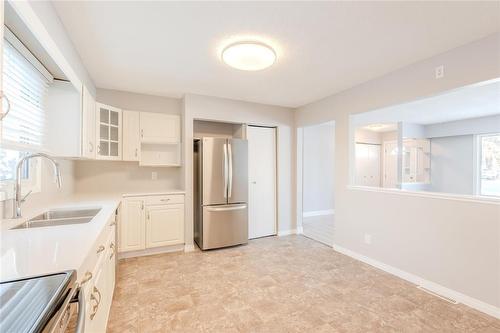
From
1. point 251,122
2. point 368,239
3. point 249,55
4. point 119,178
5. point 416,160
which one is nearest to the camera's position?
point 249,55

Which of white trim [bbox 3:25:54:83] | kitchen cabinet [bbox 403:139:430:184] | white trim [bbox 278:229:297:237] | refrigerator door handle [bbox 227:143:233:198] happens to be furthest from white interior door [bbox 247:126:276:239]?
kitchen cabinet [bbox 403:139:430:184]

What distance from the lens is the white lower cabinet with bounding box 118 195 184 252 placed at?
3121mm

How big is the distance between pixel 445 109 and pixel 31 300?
5.87 m

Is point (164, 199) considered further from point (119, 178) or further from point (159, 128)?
point (159, 128)

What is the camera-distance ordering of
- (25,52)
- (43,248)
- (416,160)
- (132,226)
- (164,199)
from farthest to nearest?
1. (416,160)
2. (164,199)
3. (132,226)
4. (25,52)
5. (43,248)

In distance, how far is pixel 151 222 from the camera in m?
3.25

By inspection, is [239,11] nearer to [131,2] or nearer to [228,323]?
[131,2]

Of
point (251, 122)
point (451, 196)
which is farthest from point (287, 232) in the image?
point (451, 196)

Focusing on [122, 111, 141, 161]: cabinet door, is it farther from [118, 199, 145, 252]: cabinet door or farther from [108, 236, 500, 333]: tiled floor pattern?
[108, 236, 500, 333]: tiled floor pattern

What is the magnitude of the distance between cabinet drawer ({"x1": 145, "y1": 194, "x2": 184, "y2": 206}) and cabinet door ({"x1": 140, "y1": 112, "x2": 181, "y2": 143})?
2.87 ft

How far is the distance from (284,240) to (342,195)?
129 cm

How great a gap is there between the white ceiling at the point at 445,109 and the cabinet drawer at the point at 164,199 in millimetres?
2819

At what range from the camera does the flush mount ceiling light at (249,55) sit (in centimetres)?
202

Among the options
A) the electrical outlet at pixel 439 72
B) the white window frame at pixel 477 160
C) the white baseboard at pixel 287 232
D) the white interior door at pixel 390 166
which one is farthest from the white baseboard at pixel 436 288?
the white interior door at pixel 390 166
